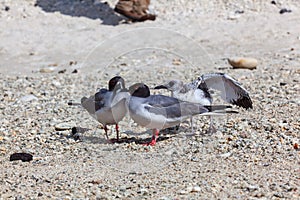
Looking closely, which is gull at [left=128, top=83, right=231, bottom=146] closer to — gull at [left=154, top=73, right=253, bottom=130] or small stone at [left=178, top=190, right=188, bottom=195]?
gull at [left=154, top=73, right=253, bottom=130]

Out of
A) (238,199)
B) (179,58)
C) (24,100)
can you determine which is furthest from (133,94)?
(179,58)

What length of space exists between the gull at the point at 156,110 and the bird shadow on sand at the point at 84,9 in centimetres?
820

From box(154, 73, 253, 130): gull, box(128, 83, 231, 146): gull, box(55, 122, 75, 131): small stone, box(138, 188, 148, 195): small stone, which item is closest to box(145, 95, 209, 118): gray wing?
box(128, 83, 231, 146): gull

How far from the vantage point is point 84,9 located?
14.4m

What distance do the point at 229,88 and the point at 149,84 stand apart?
2689 millimetres

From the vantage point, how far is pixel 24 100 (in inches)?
332

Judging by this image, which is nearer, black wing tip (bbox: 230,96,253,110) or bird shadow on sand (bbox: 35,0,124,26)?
black wing tip (bbox: 230,96,253,110)

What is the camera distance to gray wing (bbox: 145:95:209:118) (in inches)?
219

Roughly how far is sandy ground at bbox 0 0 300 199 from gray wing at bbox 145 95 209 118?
314 mm

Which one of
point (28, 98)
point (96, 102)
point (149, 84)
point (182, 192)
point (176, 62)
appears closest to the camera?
point (182, 192)

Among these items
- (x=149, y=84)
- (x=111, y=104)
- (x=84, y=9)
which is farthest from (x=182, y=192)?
(x=84, y=9)

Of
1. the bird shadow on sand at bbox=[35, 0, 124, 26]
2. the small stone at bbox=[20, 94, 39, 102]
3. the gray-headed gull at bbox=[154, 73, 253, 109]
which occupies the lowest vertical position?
the small stone at bbox=[20, 94, 39, 102]

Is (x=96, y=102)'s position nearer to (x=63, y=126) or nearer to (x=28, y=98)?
(x=63, y=126)

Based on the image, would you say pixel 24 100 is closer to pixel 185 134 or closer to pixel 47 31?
pixel 185 134
